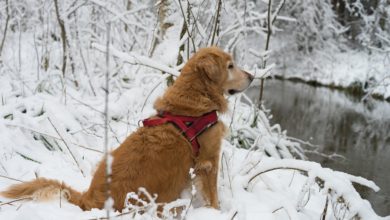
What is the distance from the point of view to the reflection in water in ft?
21.0

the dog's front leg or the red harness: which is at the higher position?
the red harness

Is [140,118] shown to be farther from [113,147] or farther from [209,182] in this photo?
[209,182]

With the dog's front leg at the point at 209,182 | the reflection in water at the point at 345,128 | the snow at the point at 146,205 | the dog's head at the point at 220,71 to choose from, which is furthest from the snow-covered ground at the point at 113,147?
the reflection in water at the point at 345,128

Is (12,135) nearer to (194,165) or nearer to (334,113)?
(194,165)

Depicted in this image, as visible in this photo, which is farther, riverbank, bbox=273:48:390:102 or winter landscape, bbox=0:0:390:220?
riverbank, bbox=273:48:390:102

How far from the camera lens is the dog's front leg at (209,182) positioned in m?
3.27

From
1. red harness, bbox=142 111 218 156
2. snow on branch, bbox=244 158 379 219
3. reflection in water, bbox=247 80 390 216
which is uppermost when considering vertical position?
red harness, bbox=142 111 218 156

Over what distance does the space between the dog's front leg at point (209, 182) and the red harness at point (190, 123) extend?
0.18m

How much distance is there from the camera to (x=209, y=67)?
11.0ft

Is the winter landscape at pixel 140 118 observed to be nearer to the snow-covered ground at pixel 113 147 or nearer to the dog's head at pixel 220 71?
the snow-covered ground at pixel 113 147

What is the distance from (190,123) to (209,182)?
1.74 feet

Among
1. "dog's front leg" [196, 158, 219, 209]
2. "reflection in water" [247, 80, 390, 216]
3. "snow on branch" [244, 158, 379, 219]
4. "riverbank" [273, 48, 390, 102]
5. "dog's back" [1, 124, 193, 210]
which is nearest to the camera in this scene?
"snow on branch" [244, 158, 379, 219]

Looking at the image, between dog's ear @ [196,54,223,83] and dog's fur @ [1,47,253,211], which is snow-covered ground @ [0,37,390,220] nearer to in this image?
dog's fur @ [1,47,253,211]

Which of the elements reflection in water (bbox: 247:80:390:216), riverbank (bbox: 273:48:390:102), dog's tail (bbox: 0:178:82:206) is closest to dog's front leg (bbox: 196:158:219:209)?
dog's tail (bbox: 0:178:82:206)
